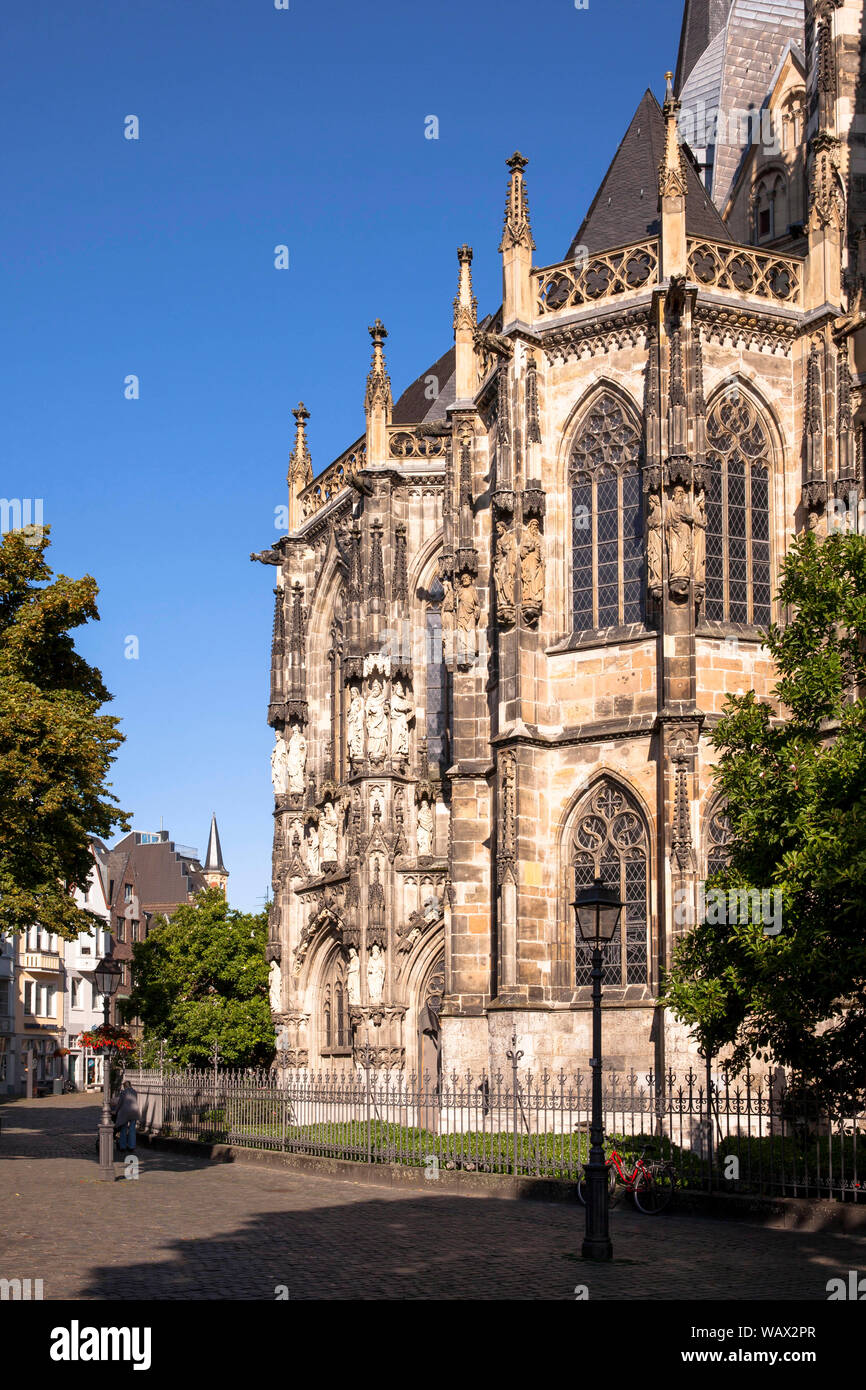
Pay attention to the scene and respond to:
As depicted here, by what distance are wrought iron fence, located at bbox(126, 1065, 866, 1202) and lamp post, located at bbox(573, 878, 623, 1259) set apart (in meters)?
2.76

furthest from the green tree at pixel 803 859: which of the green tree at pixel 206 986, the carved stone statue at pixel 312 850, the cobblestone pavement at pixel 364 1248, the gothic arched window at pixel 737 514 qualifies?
the green tree at pixel 206 986

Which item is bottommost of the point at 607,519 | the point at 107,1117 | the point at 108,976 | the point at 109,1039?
the point at 107,1117

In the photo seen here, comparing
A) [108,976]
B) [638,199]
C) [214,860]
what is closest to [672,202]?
[638,199]

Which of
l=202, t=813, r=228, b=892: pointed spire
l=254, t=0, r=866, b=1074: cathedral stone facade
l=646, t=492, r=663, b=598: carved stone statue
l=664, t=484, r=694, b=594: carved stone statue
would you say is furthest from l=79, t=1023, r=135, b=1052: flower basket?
l=202, t=813, r=228, b=892: pointed spire

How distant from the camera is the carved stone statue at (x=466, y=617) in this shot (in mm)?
27750

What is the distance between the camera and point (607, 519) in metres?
26.1

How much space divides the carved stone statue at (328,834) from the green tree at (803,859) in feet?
58.7

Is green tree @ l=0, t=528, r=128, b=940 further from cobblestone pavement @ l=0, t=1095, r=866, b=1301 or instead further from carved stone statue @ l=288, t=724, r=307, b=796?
carved stone statue @ l=288, t=724, r=307, b=796

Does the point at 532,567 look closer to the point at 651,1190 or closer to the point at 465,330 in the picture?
the point at 465,330

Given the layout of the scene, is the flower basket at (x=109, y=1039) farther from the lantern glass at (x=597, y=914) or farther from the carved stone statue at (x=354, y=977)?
the lantern glass at (x=597, y=914)

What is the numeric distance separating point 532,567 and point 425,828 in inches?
338

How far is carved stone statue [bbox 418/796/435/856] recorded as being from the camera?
3259cm
